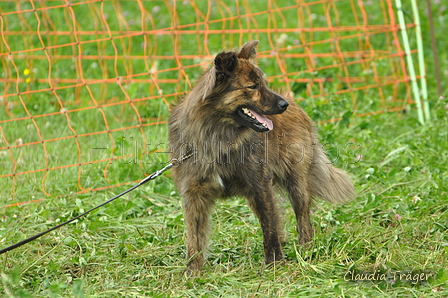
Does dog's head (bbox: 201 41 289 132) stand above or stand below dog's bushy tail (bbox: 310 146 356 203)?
above

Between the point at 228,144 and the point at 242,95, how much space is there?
0.32 m

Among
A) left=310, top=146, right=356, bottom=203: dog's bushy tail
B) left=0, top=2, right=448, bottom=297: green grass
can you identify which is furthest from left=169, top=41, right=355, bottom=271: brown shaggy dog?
left=310, top=146, right=356, bottom=203: dog's bushy tail

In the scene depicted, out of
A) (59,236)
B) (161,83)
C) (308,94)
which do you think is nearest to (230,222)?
(59,236)

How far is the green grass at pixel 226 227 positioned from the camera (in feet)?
9.91

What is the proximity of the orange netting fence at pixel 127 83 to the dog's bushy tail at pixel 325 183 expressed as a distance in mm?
1250

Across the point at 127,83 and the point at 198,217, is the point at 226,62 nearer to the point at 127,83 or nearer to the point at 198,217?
the point at 198,217

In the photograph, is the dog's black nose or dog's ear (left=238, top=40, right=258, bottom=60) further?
dog's ear (left=238, top=40, right=258, bottom=60)

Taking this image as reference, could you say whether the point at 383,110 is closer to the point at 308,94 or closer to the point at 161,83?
the point at 308,94

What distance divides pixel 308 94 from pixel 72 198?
304 centimetres

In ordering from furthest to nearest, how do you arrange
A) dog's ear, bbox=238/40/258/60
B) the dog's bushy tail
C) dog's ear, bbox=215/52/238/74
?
the dog's bushy tail, dog's ear, bbox=238/40/258/60, dog's ear, bbox=215/52/238/74

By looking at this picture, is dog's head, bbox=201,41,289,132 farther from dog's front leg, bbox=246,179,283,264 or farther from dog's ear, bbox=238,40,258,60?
dog's front leg, bbox=246,179,283,264

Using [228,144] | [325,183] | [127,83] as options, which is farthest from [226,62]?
[127,83]

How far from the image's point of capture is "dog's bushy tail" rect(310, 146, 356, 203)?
3.94 meters

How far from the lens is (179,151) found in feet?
11.0
